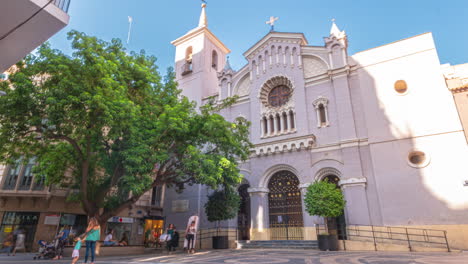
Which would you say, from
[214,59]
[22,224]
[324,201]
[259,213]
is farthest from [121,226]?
[214,59]

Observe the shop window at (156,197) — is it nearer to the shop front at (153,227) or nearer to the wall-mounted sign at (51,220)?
the shop front at (153,227)

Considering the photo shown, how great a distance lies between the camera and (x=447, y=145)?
586 inches

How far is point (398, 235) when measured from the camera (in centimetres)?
1465

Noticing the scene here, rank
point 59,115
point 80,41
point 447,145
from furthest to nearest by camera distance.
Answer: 1. point 447,145
2. point 80,41
3. point 59,115

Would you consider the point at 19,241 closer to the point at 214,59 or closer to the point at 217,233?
the point at 217,233

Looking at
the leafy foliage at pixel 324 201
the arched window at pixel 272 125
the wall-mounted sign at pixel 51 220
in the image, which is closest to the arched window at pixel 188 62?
the arched window at pixel 272 125

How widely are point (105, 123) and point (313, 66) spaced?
14.7 meters

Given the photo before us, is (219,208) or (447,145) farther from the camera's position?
(219,208)

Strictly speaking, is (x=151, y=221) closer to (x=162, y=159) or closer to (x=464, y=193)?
(x=162, y=159)

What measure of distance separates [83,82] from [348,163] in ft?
47.4

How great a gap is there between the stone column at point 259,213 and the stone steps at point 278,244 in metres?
0.78

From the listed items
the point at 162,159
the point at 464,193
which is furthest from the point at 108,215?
the point at 464,193

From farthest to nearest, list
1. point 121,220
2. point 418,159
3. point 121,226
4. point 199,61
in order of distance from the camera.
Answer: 1. point 199,61
2. point 121,226
3. point 121,220
4. point 418,159

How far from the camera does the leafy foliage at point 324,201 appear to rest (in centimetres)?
1412
